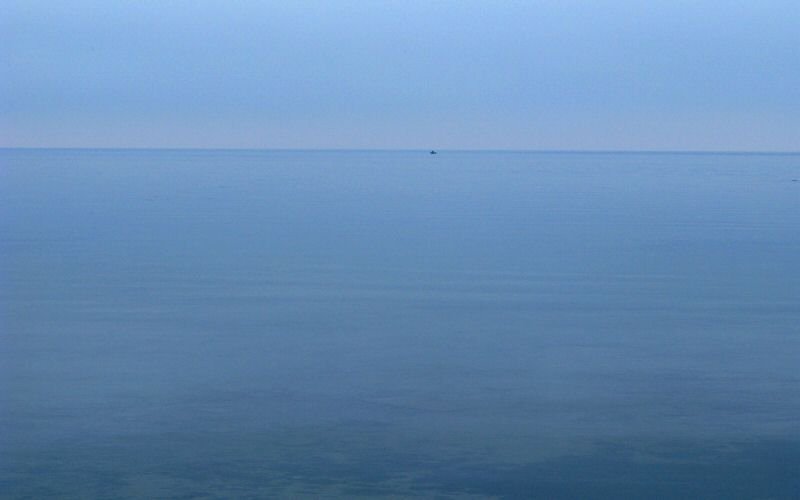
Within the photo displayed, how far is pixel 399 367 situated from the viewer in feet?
40.5

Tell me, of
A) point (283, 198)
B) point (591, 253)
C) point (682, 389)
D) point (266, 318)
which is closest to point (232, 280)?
point (266, 318)

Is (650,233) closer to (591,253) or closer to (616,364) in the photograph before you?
(591,253)

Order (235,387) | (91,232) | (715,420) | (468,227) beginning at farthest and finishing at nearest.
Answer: (468,227)
(91,232)
(235,387)
(715,420)

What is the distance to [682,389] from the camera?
37.8 ft

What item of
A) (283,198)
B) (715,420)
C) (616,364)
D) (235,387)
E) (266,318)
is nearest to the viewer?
(715,420)

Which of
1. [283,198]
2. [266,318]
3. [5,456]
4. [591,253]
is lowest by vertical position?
[5,456]

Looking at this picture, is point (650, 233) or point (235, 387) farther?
point (650, 233)

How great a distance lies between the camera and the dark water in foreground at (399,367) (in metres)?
9.09

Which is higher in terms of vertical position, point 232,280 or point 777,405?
point 232,280

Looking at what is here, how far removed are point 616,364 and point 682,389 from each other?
1.13 metres

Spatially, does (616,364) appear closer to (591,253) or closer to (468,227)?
(591,253)

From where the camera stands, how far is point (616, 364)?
41.2ft

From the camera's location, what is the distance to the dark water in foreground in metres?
9.09

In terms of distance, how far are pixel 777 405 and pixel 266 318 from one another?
6236mm
